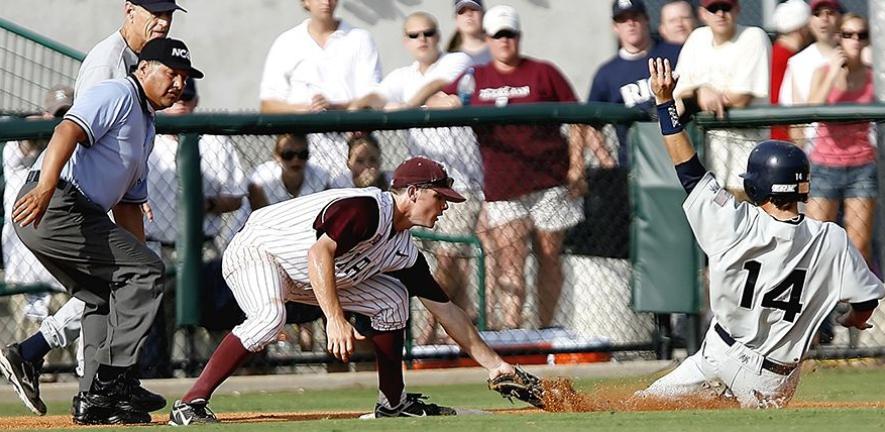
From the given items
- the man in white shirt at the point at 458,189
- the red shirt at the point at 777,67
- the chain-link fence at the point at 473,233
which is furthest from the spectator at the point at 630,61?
the man in white shirt at the point at 458,189

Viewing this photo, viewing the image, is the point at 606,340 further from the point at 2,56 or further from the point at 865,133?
the point at 2,56

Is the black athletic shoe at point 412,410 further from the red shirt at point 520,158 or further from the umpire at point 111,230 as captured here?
the red shirt at point 520,158

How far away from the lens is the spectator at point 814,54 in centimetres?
987

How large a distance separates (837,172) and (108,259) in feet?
14.9

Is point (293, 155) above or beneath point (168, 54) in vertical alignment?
beneath

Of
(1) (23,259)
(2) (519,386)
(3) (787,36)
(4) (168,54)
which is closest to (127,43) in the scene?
(4) (168,54)

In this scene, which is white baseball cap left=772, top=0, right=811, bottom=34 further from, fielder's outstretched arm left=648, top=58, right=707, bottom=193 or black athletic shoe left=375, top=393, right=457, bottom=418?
black athletic shoe left=375, top=393, right=457, bottom=418

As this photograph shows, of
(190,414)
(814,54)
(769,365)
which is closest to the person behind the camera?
(190,414)

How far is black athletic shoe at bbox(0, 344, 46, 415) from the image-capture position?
752cm

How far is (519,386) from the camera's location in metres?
6.91

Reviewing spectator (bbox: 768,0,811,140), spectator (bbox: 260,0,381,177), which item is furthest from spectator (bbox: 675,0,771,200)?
spectator (bbox: 260,0,381,177)

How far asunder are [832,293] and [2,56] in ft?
23.7

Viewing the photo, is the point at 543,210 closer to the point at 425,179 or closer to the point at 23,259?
the point at 425,179

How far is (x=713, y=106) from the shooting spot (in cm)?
918
